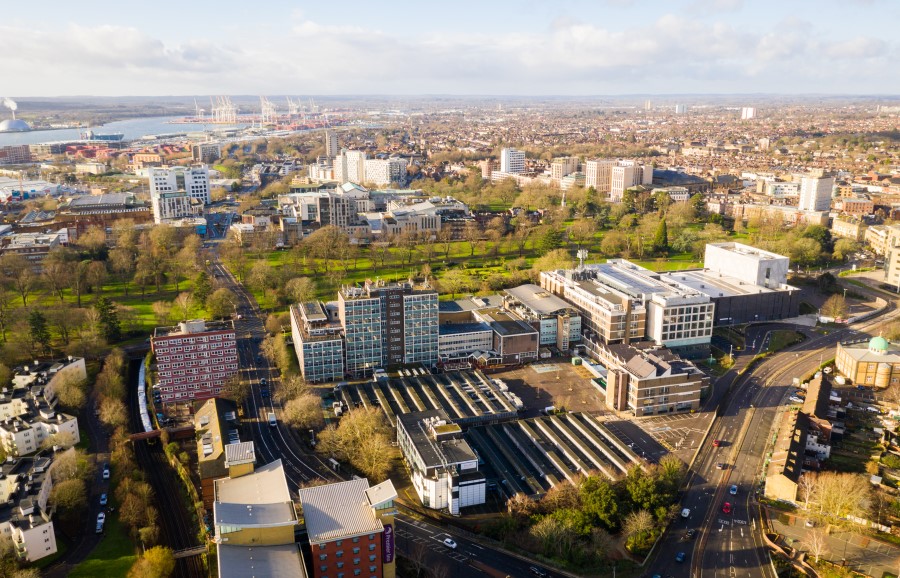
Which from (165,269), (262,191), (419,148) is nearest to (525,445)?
(165,269)

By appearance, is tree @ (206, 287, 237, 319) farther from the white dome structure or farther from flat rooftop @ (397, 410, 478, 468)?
the white dome structure

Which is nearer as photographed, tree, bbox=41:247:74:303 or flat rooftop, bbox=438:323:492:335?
flat rooftop, bbox=438:323:492:335

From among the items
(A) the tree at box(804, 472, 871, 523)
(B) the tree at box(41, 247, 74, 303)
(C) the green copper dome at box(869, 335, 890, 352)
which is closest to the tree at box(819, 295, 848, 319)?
(C) the green copper dome at box(869, 335, 890, 352)

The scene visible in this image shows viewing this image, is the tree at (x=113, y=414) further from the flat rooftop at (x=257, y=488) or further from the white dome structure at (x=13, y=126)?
the white dome structure at (x=13, y=126)

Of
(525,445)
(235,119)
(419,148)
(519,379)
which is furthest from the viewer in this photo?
(235,119)

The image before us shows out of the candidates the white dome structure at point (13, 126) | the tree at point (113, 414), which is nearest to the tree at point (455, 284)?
the tree at point (113, 414)

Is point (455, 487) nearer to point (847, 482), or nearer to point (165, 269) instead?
point (847, 482)
